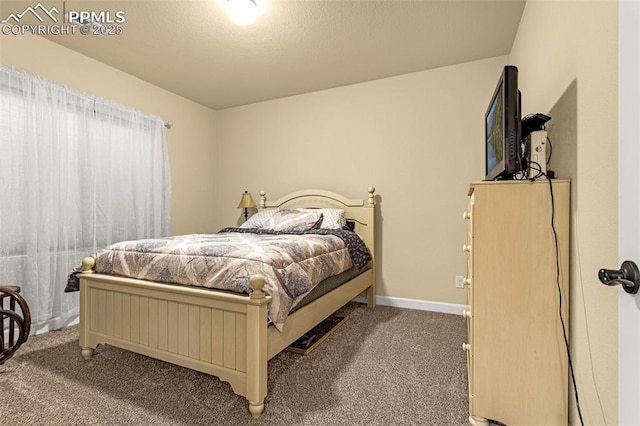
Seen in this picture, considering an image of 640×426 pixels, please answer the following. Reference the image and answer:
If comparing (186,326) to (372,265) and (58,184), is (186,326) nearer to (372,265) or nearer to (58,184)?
(58,184)

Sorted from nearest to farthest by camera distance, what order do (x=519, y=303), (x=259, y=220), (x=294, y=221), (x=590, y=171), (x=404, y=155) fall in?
(x=590, y=171) → (x=519, y=303) → (x=294, y=221) → (x=404, y=155) → (x=259, y=220)

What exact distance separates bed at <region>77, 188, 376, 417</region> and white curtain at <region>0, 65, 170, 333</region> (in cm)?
70

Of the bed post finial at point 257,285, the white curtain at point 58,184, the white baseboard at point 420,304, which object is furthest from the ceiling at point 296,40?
the white baseboard at point 420,304

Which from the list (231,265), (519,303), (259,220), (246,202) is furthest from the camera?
(246,202)

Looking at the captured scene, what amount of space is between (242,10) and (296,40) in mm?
693

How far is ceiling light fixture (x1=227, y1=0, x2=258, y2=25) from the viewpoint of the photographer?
1.99 metres

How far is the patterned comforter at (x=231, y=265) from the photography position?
1.62m

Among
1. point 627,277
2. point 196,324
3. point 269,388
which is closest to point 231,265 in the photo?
point 196,324

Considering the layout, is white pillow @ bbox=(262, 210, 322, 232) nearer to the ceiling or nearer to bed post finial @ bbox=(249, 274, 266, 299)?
the ceiling

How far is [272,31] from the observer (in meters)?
2.50

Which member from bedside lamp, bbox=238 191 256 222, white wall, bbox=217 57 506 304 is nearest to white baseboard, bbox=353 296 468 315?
white wall, bbox=217 57 506 304

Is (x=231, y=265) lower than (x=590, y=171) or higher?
lower

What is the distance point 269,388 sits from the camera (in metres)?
1.73

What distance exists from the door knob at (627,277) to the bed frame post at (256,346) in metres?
1.23
